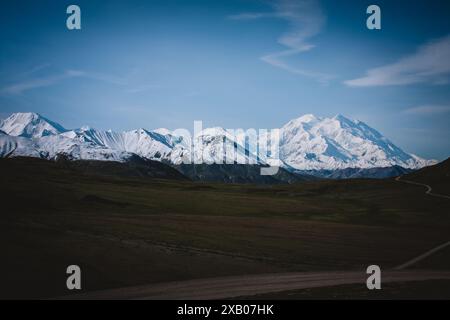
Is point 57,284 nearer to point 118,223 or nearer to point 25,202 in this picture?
point 118,223

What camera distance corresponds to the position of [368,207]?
5669 inches

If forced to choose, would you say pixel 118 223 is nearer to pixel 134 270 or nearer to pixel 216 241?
pixel 216 241

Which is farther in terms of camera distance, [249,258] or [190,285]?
[249,258]

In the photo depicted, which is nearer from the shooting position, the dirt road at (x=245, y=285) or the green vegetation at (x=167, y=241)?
the dirt road at (x=245, y=285)

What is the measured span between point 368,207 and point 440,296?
107m

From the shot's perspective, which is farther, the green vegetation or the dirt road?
the green vegetation

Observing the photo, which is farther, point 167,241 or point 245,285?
point 167,241

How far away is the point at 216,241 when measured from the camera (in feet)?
218

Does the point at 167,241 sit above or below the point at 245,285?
above

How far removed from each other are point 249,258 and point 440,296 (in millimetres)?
21697

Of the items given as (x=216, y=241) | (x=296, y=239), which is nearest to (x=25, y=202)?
(x=216, y=241)
